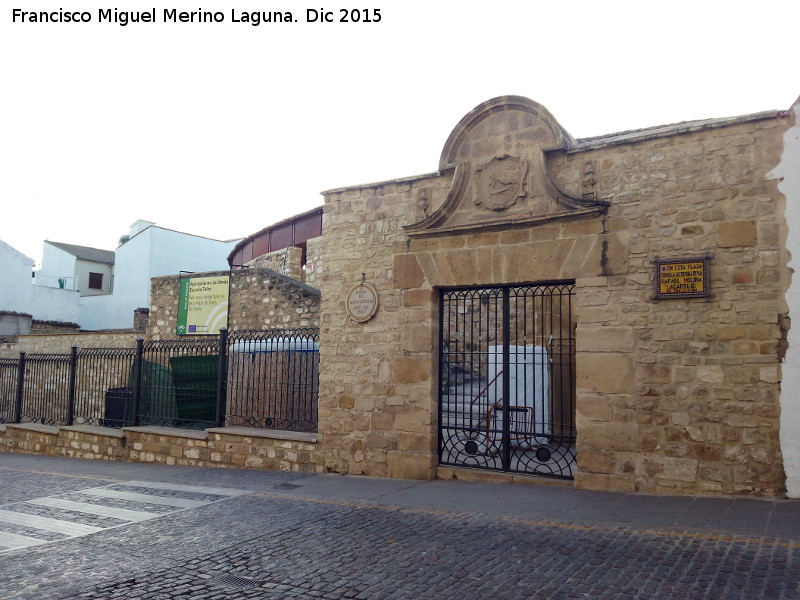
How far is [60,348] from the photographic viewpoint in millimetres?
21750

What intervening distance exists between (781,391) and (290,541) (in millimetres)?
4796

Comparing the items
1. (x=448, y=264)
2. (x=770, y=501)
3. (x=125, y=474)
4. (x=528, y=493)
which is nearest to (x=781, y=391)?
(x=770, y=501)

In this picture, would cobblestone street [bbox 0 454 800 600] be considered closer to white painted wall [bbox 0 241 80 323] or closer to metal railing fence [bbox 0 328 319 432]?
metal railing fence [bbox 0 328 319 432]

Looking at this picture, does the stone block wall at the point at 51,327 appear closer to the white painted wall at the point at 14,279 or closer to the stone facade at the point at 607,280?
the white painted wall at the point at 14,279

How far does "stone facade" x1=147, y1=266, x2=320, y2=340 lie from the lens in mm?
15098

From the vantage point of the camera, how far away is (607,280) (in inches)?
273

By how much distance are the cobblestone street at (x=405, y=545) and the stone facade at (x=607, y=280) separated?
0.59 meters

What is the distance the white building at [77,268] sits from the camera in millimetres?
36622

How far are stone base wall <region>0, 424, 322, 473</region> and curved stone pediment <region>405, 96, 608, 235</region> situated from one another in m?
3.66

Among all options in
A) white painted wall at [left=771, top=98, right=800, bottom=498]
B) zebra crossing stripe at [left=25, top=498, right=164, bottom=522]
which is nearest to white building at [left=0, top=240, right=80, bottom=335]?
zebra crossing stripe at [left=25, top=498, right=164, bottom=522]

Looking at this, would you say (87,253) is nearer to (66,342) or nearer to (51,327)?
(51,327)

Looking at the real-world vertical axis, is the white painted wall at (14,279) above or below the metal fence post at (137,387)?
above

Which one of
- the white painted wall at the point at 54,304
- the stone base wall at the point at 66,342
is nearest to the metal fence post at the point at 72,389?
the stone base wall at the point at 66,342

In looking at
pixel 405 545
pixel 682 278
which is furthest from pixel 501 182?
pixel 405 545
